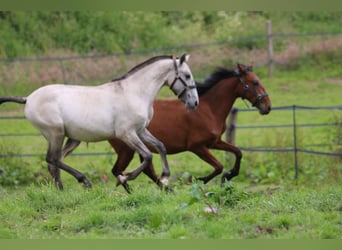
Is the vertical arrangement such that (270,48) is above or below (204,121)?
below

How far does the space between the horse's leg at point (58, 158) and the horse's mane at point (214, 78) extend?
8.41ft

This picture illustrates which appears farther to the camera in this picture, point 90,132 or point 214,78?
point 214,78

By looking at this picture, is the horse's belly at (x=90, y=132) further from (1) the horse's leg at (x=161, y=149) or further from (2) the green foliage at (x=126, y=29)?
(2) the green foliage at (x=126, y=29)

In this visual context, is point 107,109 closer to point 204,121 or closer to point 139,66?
point 139,66

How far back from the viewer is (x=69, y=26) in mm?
18828

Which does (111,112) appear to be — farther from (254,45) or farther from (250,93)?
(254,45)

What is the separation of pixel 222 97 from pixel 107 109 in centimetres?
237

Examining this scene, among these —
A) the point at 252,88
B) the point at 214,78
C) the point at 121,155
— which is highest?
the point at 214,78

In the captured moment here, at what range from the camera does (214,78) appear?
34.3 ft

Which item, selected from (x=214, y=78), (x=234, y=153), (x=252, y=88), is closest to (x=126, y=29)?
(x=214, y=78)

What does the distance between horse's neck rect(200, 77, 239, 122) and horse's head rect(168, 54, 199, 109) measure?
55.5 inches

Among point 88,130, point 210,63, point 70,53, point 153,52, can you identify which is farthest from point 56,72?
point 88,130

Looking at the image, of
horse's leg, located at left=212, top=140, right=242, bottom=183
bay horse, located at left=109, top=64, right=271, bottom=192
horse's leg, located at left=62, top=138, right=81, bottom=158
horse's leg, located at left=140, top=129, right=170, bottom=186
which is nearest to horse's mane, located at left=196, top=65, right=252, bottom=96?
bay horse, located at left=109, top=64, right=271, bottom=192

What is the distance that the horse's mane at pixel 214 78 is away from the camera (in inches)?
409
